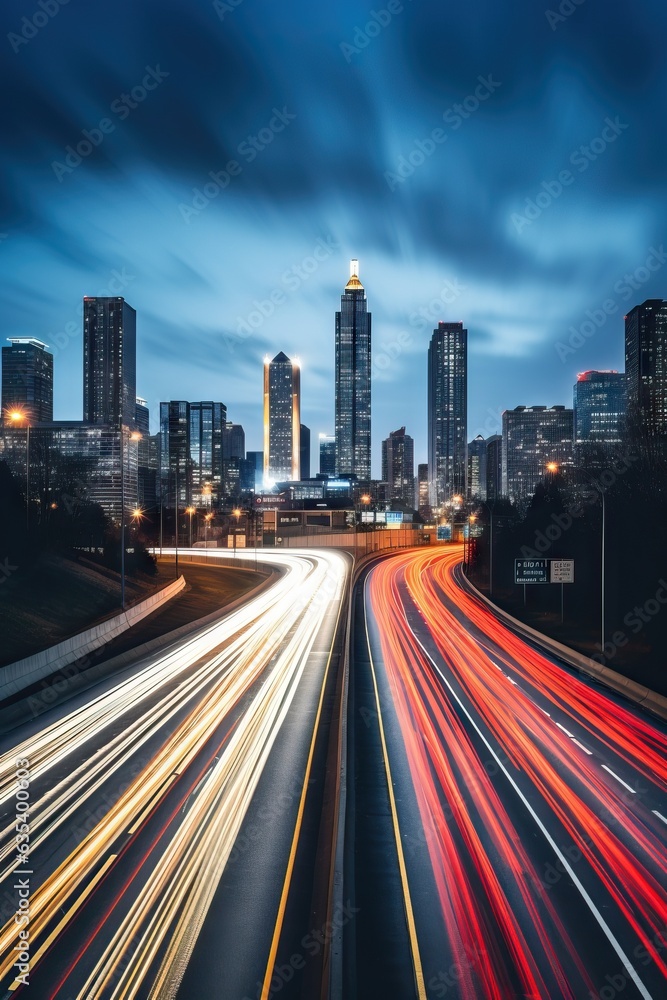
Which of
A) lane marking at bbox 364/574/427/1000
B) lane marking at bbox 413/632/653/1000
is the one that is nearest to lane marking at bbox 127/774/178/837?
lane marking at bbox 364/574/427/1000

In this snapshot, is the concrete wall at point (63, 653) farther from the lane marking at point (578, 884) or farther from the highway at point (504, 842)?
the lane marking at point (578, 884)

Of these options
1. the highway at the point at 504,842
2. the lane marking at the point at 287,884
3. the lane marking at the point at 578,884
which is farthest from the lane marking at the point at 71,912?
the lane marking at the point at 578,884

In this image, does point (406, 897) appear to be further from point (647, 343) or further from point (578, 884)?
point (647, 343)

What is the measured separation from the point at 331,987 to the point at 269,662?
19514 mm

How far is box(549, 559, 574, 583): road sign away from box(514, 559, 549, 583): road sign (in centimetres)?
85

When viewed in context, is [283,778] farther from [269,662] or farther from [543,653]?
[543,653]

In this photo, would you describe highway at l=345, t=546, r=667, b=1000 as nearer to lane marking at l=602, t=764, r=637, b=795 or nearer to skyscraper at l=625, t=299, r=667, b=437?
lane marking at l=602, t=764, r=637, b=795

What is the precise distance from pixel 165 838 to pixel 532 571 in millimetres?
29372

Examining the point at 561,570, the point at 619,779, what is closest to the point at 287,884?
the point at 619,779

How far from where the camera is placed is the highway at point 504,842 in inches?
317

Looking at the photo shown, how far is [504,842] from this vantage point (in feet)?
36.9

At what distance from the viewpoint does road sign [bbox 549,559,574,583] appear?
3525cm

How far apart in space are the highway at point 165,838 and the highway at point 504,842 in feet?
4.23

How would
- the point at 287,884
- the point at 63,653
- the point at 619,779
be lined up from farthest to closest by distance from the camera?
the point at 63,653 → the point at 619,779 → the point at 287,884
